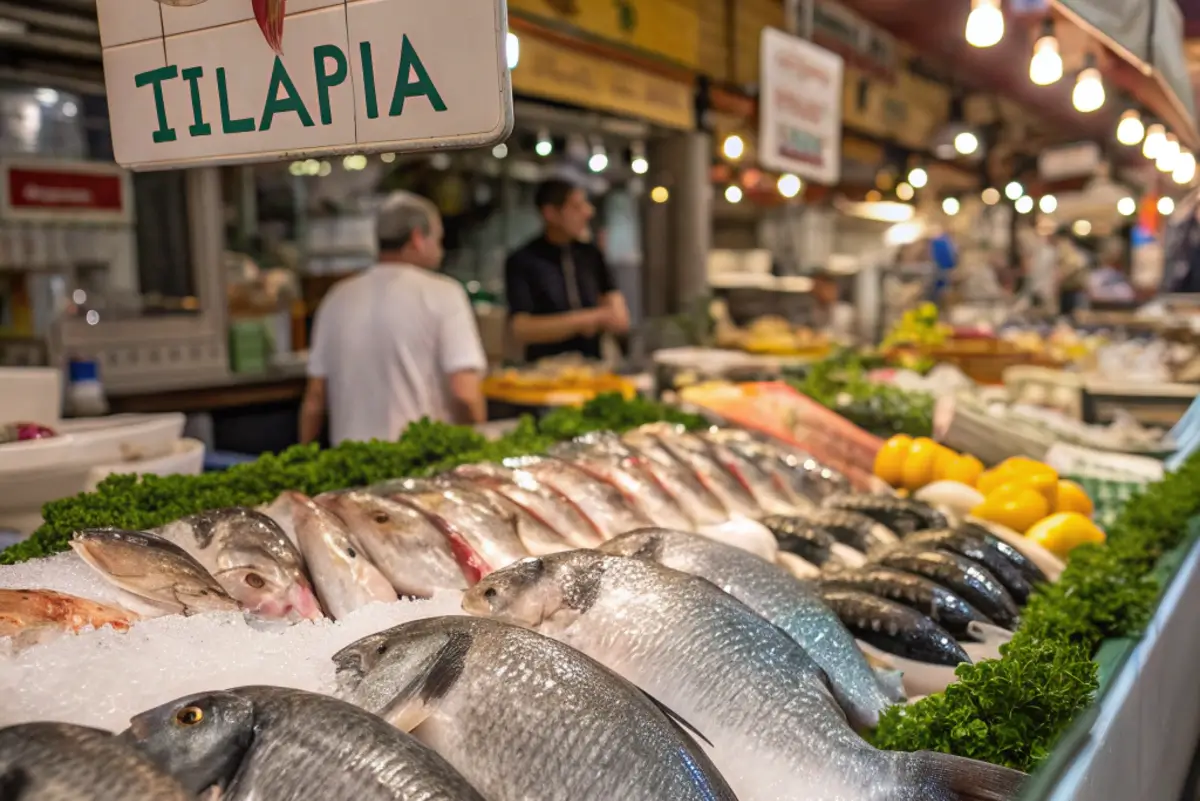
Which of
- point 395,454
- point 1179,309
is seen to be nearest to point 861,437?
point 395,454

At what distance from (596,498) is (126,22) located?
4.97 feet

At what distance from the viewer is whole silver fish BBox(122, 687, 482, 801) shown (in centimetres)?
113

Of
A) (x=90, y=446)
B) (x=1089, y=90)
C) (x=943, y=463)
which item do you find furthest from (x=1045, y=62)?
(x=90, y=446)

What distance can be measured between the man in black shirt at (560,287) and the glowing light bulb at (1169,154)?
29.0ft

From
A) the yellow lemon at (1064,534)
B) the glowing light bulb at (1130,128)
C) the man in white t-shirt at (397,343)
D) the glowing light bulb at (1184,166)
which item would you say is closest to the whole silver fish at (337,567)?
the yellow lemon at (1064,534)

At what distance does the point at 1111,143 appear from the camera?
20.4 meters

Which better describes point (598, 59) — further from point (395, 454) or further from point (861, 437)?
point (395, 454)

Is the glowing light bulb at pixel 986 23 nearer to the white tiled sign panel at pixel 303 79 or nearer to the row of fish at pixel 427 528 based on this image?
the row of fish at pixel 427 528

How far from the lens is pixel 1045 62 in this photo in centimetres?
693

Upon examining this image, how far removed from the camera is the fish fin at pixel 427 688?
53.1 inches

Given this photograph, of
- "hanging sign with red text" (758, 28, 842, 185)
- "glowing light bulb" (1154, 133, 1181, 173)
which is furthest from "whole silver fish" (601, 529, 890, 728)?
"glowing light bulb" (1154, 133, 1181, 173)

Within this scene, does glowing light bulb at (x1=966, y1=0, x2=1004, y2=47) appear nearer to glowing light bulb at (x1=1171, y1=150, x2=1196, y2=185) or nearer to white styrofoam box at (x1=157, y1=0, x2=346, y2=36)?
white styrofoam box at (x1=157, y1=0, x2=346, y2=36)

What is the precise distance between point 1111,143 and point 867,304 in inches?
339

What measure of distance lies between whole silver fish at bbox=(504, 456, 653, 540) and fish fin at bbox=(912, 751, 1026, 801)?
3.57 feet
